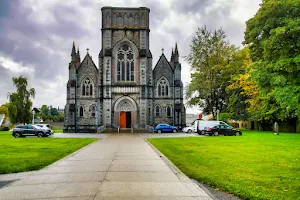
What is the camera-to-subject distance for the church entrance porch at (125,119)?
171 feet

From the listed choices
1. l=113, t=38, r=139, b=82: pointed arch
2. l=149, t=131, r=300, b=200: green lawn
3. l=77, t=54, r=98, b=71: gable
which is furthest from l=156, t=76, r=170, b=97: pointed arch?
l=149, t=131, r=300, b=200: green lawn

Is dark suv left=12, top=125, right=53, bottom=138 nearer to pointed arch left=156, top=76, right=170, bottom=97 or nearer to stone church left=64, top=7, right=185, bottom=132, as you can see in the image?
stone church left=64, top=7, right=185, bottom=132

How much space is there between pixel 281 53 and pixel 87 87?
34715 mm

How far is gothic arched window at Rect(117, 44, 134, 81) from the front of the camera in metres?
51.9

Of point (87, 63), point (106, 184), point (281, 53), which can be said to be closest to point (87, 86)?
point (87, 63)

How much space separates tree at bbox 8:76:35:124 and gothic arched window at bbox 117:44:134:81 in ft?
81.5

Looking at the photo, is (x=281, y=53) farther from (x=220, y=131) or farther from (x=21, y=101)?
(x=21, y=101)

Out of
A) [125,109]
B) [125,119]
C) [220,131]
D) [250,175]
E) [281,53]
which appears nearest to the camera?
[250,175]

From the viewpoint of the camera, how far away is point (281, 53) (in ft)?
74.3

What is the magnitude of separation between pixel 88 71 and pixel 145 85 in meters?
8.99

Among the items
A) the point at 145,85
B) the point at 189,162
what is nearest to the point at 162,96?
the point at 145,85

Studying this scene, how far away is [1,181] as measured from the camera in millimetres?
10258

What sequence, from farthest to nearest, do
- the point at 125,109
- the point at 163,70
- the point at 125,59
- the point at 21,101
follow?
the point at 21,101
the point at 163,70
the point at 125,59
the point at 125,109

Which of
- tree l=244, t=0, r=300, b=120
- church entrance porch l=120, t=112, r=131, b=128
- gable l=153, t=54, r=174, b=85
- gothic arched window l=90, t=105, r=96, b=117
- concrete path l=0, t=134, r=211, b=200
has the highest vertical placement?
gable l=153, t=54, r=174, b=85
